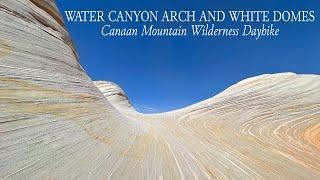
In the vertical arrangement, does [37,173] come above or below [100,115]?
below

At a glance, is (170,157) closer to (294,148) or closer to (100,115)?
(100,115)

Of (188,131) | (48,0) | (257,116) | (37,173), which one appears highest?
(48,0)

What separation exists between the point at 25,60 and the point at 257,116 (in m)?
5.75

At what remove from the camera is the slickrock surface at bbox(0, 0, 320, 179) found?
7.94 feet

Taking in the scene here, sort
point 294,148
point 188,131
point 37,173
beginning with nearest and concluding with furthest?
point 37,173, point 294,148, point 188,131

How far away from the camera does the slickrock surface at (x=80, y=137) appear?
7.94ft

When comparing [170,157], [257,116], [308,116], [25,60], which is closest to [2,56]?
[25,60]

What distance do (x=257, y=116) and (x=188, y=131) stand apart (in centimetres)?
218

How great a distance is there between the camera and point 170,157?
3.92 metres

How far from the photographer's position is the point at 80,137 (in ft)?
10.3

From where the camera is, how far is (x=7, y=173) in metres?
Answer: 1.96

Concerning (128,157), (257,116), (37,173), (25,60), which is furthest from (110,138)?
(257,116)

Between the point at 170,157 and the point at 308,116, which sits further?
the point at 308,116

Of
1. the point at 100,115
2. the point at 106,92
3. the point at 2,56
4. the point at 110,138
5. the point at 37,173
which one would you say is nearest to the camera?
the point at 37,173
